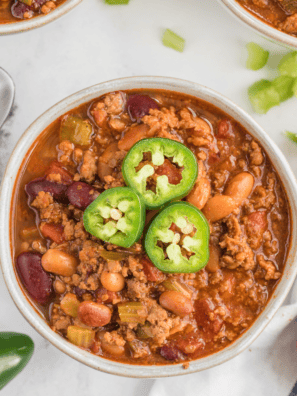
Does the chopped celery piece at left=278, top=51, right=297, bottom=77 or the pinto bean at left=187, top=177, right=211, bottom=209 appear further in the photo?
the chopped celery piece at left=278, top=51, right=297, bottom=77

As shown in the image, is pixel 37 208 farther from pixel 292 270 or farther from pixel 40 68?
pixel 292 270

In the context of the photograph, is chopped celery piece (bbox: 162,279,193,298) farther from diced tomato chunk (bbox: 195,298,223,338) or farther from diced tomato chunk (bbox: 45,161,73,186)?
diced tomato chunk (bbox: 45,161,73,186)

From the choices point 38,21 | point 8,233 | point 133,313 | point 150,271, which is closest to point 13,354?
point 8,233

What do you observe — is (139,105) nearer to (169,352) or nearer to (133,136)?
(133,136)

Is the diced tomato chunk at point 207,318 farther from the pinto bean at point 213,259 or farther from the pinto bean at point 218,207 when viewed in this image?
the pinto bean at point 218,207

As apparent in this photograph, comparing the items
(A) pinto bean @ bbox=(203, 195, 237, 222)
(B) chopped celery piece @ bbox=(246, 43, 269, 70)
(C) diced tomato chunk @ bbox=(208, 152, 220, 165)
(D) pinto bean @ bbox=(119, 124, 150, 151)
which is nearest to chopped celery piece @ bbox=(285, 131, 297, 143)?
(B) chopped celery piece @ bbox=(246, 43, 269, 70)

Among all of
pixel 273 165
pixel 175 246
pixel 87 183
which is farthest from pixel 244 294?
pixel 87 183

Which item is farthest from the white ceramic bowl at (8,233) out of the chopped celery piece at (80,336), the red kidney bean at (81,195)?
the red kidney bean at (81,195)
